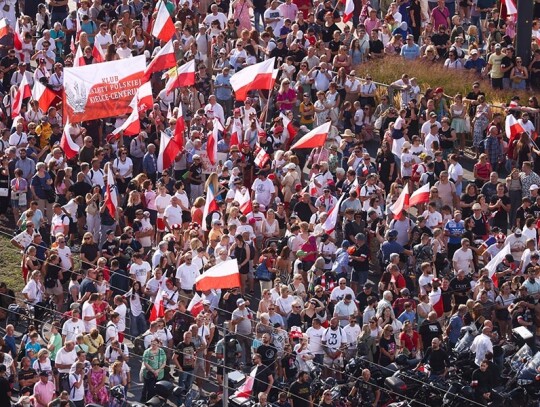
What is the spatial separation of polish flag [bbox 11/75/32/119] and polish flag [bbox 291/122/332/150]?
654cm

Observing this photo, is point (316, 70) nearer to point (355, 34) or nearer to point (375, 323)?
point (355, 34)

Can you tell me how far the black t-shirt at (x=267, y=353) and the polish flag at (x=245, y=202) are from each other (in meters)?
4.27

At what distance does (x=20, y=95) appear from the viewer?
43.4 meters

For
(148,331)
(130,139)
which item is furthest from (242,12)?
(148,331)

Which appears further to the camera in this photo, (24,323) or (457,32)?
(457,32)

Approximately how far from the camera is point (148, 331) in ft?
116

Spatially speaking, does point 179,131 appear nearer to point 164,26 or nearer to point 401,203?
point 164,26

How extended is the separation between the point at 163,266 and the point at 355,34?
42.5 ft

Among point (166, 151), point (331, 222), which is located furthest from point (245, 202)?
point (166, 151)

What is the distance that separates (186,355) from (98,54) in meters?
11.8

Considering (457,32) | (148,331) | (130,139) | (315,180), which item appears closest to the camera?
(148,331)

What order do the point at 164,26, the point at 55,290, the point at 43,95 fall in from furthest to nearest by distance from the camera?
the point at 164,26 < the point at 43,95 < the point at 55,290

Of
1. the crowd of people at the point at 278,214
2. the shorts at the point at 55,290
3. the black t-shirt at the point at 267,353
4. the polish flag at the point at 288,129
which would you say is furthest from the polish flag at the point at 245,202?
the black t-shirt at the point at 267,353

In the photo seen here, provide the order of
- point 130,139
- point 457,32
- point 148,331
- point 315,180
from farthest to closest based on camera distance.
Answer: point 457,32 < point 130,139 < point 315,180 < point 148,331
